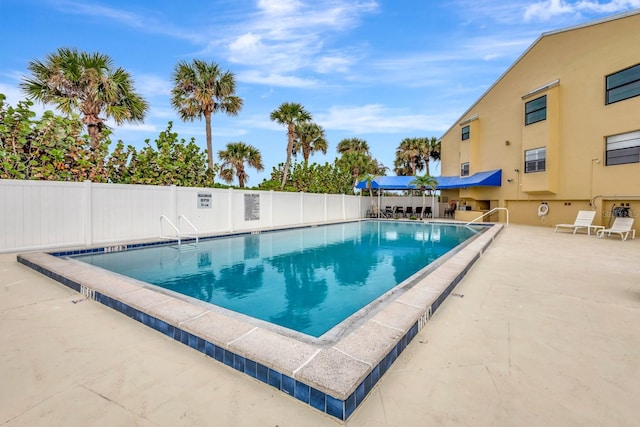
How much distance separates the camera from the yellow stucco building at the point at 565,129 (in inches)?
497

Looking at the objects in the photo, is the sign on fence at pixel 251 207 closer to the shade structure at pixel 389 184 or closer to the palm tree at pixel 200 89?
the palm tree at pixel 200 89

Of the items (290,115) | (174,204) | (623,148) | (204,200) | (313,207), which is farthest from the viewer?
(290,115)

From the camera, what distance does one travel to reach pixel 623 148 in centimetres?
1275

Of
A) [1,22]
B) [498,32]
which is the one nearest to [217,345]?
[1,22]

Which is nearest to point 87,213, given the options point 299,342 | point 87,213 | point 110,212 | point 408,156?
point 87,213

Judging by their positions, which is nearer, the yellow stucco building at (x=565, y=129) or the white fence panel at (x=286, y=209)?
the yellow stucco building at (x=565, y=129)

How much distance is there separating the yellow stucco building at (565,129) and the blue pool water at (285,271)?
7.89m

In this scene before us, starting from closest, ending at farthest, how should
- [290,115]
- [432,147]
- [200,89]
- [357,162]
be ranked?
[200,89]
[290,115]
[357,162]
[432,147]

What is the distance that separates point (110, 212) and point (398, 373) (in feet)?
34.0

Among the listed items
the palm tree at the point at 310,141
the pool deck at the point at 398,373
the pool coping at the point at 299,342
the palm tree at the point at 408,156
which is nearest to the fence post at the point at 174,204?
the pool coping at the point at 299,342

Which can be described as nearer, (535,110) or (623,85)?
(623,85)

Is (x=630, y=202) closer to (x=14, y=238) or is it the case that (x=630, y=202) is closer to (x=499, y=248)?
(x=499, y=248)

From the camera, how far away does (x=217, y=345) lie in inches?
111

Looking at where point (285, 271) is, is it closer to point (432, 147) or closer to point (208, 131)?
point (208, 131)
